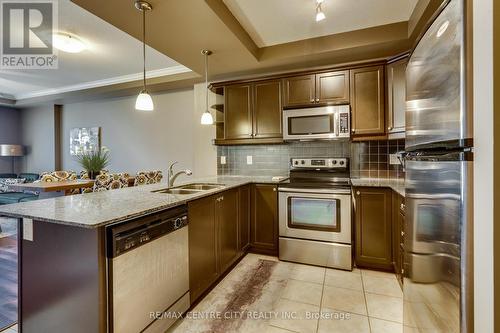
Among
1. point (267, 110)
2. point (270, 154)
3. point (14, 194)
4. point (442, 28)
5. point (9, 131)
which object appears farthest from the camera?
point (9, 131)

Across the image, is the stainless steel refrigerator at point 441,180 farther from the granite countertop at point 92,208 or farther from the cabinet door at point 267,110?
the cabinet door at point 267,110

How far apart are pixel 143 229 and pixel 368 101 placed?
105 inches

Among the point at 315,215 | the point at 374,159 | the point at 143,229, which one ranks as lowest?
the point at 315,215

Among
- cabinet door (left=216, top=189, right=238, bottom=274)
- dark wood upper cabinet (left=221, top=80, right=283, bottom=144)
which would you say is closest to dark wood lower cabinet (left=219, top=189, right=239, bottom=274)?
cabinet door (left=216, top=189, right=238, bottom=274)

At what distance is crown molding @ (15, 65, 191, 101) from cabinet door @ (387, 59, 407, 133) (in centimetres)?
277

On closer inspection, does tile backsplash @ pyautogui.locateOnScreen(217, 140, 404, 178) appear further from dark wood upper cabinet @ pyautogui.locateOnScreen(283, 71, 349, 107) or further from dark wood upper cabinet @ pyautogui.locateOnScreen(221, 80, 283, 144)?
dark wood upper cabinet @ pyautogui.locateOnScreen(283, 71, 349, 107)

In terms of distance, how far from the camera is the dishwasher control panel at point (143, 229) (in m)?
1.23

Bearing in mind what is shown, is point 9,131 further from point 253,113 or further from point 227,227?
point 227,227

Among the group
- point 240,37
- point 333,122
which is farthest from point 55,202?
point 333,122

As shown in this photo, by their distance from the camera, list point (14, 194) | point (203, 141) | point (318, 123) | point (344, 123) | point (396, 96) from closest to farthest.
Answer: point (396, 96), point (344, 123), point (318, 123), point (203, 141), point (14, 194)

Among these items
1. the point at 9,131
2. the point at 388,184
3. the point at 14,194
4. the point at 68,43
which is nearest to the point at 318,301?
the point at 388,184

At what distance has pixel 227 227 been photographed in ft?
8.05

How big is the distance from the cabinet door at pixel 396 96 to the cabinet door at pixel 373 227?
73 cm

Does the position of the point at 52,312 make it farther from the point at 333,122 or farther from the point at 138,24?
the point at 333,122
